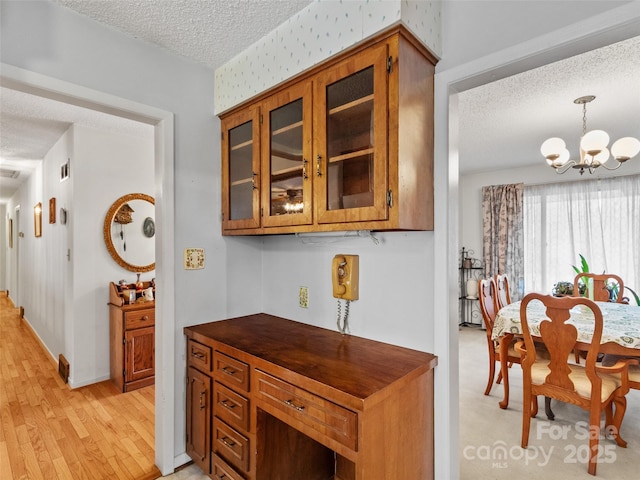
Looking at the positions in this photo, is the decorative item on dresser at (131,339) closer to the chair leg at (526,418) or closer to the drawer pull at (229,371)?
the drawer pull at (229,371)

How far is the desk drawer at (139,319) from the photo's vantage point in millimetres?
3135

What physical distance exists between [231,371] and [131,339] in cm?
195

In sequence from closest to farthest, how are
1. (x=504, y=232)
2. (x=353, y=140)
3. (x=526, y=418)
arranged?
(x=353, y=140), (x=526, y=418), (x=504, y=232)

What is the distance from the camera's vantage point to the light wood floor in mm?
2057

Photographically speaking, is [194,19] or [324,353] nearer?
[324,353]

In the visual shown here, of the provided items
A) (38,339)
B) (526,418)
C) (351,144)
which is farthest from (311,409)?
(38,339)

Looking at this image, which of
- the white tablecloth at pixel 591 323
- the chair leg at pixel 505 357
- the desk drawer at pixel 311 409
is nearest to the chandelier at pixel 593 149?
the white tablecloth at pixel 591 323

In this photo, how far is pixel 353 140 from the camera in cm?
151

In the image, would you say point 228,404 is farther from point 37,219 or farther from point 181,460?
point 37,219

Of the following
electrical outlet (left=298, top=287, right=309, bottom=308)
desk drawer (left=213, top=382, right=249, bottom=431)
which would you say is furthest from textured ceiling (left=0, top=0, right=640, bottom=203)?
desk drawer (left=213, top=382, right=249, bottom=431)

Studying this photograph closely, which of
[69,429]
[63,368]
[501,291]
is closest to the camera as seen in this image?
[69,429]

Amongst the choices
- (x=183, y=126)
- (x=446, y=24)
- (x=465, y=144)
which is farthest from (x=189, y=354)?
(x=465, y=144)

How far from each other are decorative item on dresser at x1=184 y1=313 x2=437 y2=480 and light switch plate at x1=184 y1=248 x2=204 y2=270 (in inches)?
14.8

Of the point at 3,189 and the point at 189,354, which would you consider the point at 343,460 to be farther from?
the point at 3,189
